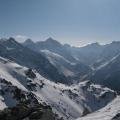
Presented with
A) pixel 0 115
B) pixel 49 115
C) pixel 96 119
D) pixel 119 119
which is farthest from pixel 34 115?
pixel 96 119

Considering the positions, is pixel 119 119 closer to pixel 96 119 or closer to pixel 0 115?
pixel 96 119

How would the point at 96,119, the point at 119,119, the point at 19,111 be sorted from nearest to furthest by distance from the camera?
1. the point at 19,111
2. the point at 119,119
3. the point at 96,119

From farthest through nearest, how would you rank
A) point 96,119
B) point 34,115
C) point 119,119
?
point 96,119, point 119,119, point 34,115

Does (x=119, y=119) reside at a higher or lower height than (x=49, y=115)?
lower

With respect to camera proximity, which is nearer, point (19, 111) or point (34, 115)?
point (34, 115)

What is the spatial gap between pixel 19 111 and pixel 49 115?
310 inches

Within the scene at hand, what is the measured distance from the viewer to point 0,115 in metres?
74.9

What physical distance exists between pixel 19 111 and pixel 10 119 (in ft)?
11.4

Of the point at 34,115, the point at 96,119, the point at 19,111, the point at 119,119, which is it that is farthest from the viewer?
the point at 96,119

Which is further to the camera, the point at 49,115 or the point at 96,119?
the point at 96,119

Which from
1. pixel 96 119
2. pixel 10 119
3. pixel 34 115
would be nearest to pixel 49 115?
pixel 34 115

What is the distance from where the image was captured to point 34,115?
71.6m

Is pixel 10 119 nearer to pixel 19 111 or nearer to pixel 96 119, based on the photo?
pixel 19 111

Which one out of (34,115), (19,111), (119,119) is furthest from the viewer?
(119,119)
